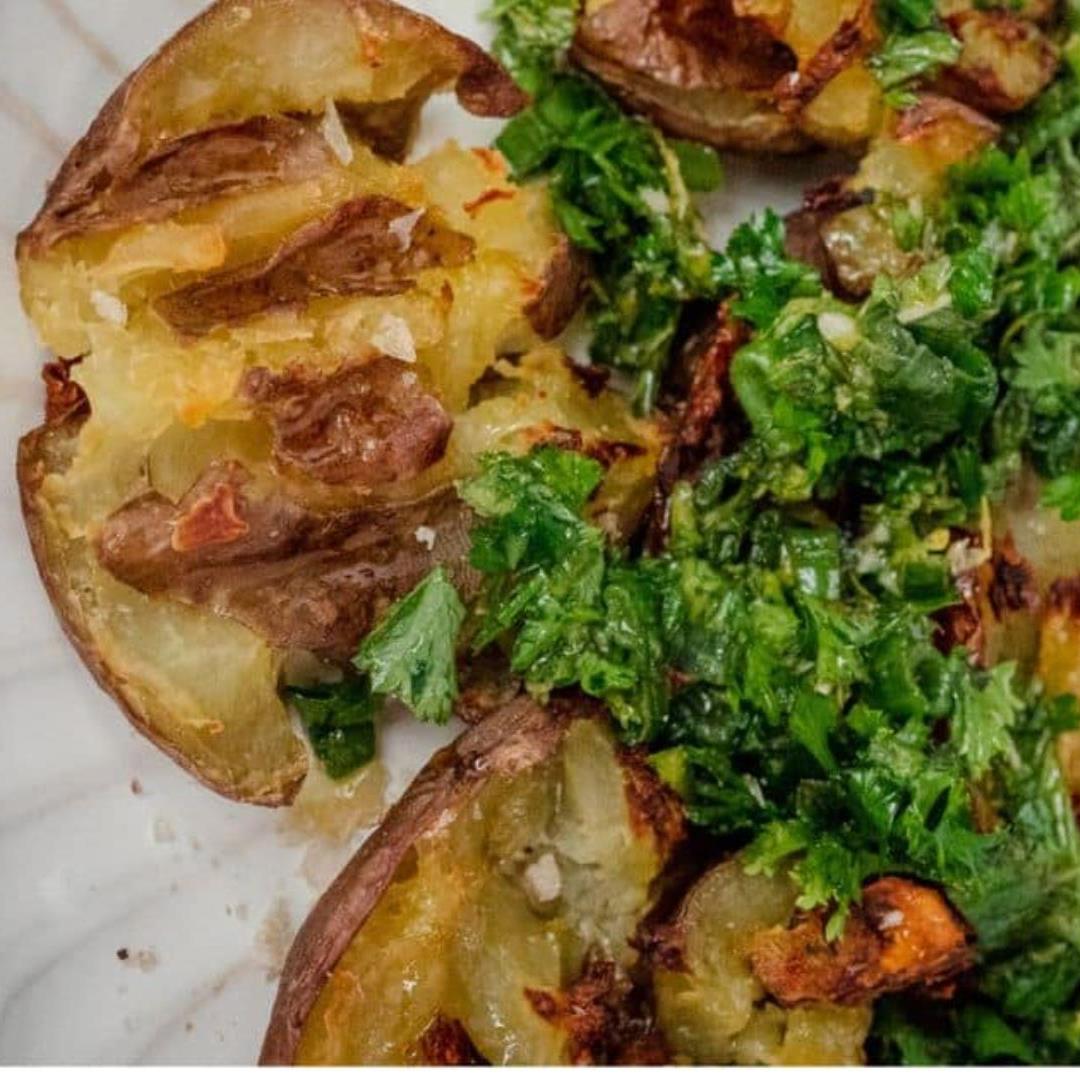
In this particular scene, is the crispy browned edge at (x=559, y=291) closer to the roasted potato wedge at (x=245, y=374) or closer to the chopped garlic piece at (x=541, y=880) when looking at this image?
the roasted potato wedge at (x=245, y=374)

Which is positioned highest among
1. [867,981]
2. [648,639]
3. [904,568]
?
[648,639]

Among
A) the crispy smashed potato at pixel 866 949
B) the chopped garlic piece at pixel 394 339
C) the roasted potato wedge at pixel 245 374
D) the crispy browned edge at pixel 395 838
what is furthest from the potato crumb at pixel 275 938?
the chopped garlic piece at pixel 394 339

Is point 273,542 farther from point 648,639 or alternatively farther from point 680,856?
point 680,856

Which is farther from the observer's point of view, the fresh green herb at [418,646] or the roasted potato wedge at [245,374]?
the fresh green herb at [418,646]

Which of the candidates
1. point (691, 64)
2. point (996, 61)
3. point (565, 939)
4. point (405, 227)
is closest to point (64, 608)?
point (405, 227)

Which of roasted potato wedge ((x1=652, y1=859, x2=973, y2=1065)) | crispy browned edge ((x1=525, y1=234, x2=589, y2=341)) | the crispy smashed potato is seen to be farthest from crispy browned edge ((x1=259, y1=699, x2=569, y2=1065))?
crispy browned edge ((x1=525, y1=234, x2=589, y2=341))

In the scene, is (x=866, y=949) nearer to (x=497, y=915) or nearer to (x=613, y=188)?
(x=497, y=915)

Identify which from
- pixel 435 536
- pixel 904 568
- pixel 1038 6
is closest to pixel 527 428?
pixel 435 536
